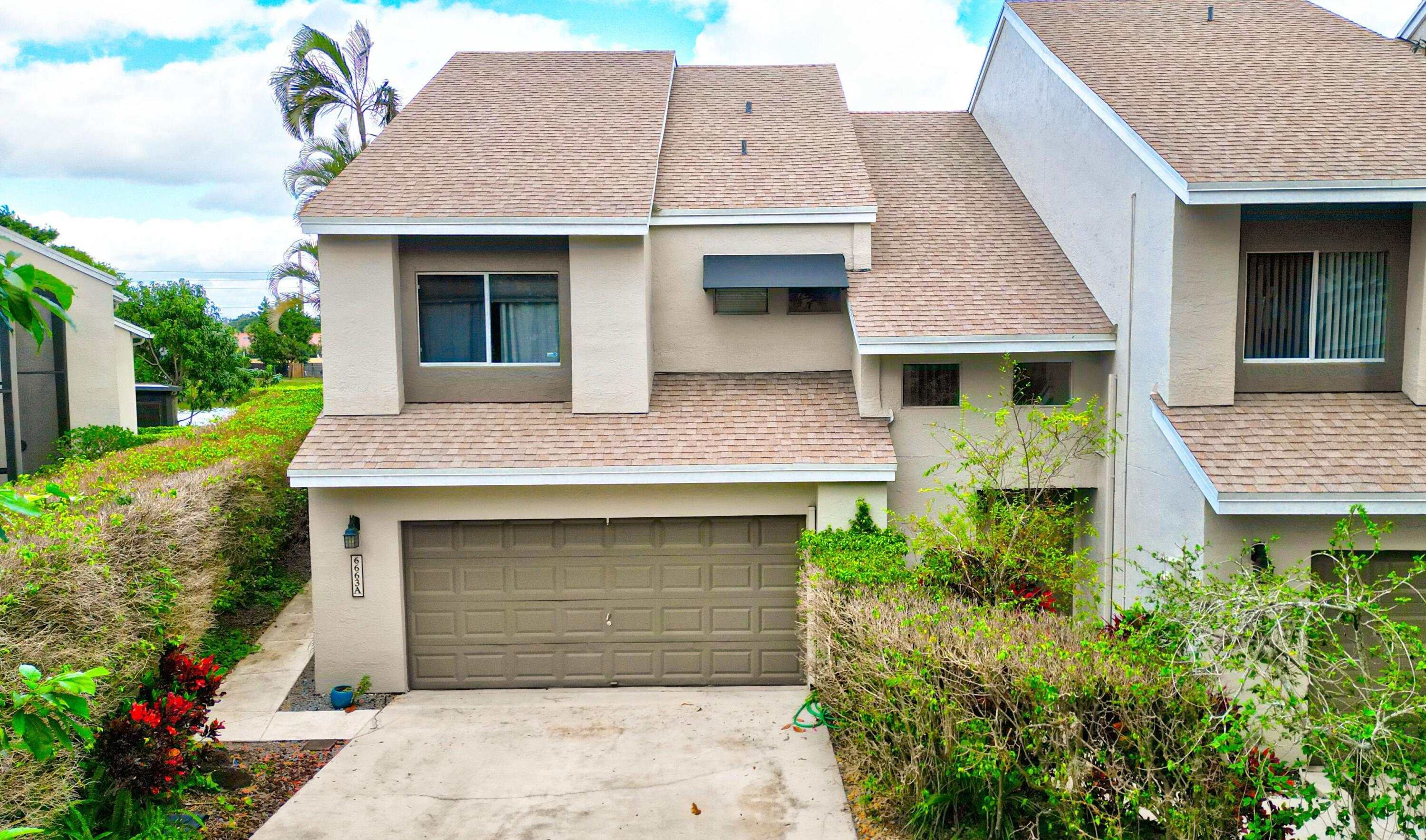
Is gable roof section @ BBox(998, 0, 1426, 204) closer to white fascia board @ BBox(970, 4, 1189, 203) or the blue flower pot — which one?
white fascia board @ BBox(970, 4, 1189, 203)

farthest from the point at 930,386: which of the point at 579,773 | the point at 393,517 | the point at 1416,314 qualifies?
the point at 393,517

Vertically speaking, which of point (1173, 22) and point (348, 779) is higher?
point (1173, 22)

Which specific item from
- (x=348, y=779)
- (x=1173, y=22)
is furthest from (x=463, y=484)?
(x=1173, y=22)

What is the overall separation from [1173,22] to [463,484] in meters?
13.4

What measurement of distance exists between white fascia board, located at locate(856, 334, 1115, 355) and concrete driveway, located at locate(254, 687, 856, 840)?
4579 mm

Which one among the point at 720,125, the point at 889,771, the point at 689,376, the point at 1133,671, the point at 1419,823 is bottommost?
the point at 889,771

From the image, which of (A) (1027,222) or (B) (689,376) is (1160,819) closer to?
(B) (689,376)

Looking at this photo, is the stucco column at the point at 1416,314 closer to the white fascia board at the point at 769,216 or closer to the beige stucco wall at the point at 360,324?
the white fascia board at the point at 769,216

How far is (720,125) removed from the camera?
1570cm

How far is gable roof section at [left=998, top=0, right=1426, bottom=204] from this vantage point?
9633mm

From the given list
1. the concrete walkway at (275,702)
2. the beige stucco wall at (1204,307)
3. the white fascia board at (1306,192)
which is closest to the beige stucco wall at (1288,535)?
the beige stucco wall at (1204,307)

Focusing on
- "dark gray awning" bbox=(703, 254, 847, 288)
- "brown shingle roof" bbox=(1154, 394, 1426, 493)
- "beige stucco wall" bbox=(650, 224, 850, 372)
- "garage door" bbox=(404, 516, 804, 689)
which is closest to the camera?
"brown shingle roof" bbox=(1154, 394, 1426, 493)

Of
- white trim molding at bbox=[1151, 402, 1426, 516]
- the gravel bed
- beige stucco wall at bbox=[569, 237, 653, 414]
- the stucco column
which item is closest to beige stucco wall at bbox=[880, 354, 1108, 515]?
white trim molding at bbox=[1151, 402, 1426, 516]

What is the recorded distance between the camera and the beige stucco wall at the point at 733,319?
43.2ft
